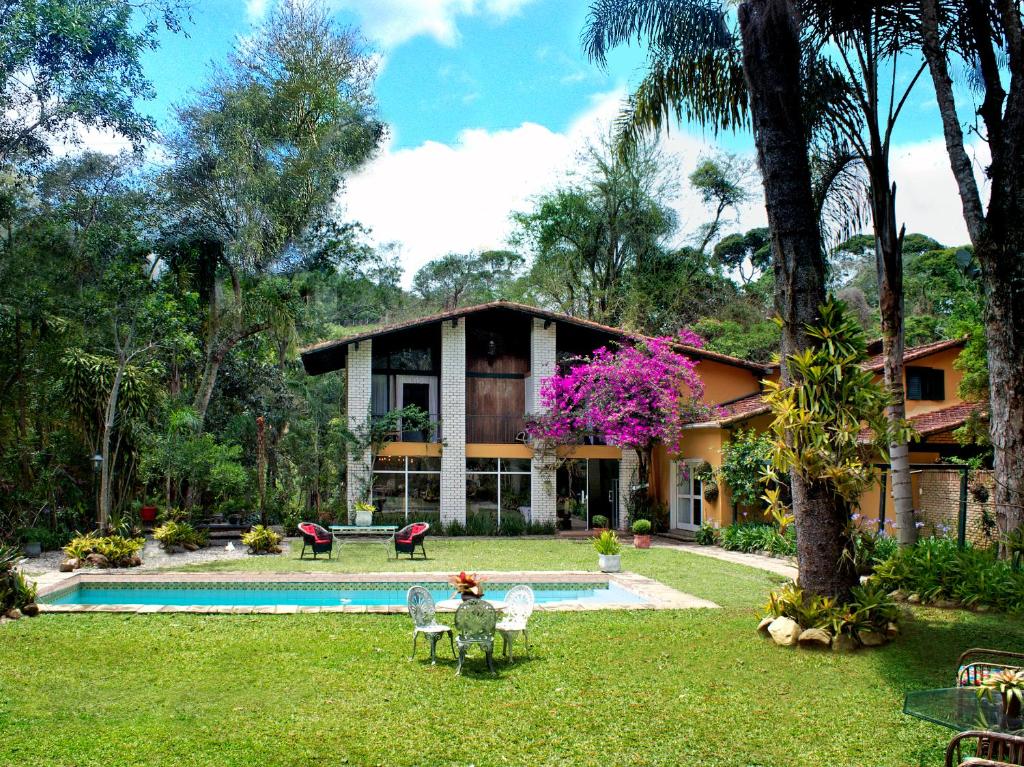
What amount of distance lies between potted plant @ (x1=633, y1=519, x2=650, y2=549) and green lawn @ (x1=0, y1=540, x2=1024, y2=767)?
811 cm

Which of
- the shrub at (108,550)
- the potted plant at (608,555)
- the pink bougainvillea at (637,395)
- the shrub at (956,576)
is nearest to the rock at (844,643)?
the shrub at (956,576)

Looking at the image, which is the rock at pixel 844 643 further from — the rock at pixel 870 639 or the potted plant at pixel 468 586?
the potted plant at pixel 468 586

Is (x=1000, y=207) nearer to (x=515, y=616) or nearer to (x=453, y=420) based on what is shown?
(x=515, y=616)

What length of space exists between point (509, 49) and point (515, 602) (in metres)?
13.8

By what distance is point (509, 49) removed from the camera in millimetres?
17734

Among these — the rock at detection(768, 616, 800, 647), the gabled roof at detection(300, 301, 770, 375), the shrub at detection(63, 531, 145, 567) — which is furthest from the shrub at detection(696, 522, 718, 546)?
the shrub at detection(63, 531, 145, 567)

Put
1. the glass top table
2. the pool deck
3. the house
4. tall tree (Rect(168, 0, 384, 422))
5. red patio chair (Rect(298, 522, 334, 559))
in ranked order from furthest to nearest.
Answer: tall tree (Rect(168, 0, 384, 422)), the house, red patio chair (Rect(298, 522, 334, 559)), the pool deck, the glass top table

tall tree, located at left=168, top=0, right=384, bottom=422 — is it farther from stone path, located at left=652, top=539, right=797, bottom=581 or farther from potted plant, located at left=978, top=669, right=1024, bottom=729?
potted plant, located at left=978, top=669, right=1024, bottom=729

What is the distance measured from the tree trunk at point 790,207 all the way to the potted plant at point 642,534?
954 centimetres

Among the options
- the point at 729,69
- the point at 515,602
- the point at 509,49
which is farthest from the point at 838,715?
the point at 509,49

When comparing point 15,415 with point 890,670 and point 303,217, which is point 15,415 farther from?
point 890,670

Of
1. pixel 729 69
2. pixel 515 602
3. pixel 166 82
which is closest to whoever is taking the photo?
pixel 515 602

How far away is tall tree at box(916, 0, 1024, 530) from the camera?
388 inches

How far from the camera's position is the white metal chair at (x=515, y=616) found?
763 cm
